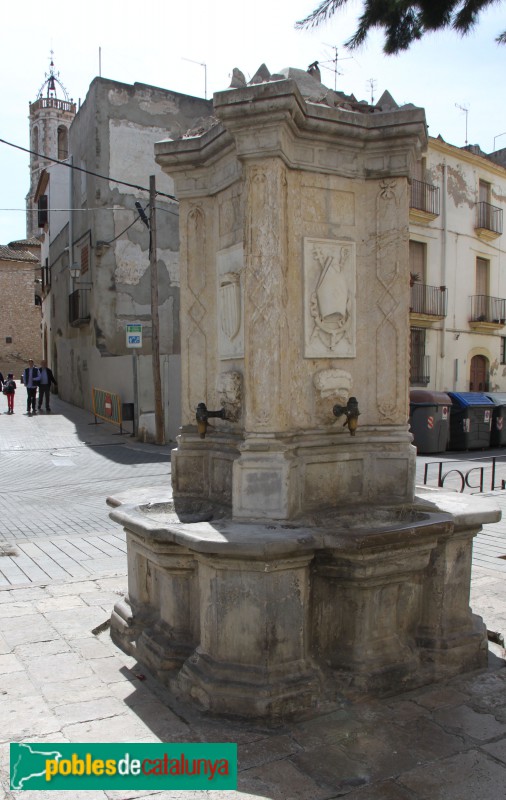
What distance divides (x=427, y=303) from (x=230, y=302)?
1868cm

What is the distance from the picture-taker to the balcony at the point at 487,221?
2356 cm

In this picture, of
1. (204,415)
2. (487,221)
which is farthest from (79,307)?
(204,415)

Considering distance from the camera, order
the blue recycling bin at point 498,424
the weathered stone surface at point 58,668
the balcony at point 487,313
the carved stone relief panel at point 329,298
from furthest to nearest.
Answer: the balcony at point 487,313 < the blue recycling bin at point 498,424 < the carved stone relief panel at point 329,298 < the weathered stone surface at point 58,668

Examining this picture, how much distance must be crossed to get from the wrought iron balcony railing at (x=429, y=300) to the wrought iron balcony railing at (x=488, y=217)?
332cm

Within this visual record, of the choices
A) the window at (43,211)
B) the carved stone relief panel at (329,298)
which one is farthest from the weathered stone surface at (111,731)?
the window at (43,211)

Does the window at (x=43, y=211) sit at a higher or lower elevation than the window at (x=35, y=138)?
lower

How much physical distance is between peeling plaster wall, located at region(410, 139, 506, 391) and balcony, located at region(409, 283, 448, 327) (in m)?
0.28

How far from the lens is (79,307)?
21281mm

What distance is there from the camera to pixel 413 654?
12.7ft

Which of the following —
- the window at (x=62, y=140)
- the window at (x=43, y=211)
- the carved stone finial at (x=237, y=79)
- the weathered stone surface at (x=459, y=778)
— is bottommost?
the weathered stone surface at (x=459, y=778)

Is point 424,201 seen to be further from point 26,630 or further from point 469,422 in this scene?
point 26,630

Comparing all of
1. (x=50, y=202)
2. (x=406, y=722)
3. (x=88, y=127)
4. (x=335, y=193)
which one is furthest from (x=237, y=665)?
(x=50, y=202)

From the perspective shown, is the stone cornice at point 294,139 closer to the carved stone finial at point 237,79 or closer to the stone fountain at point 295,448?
the stone fountain at point 295,448

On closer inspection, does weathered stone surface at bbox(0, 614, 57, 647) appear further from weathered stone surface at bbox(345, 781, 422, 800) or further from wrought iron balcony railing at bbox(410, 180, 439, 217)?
wrought iron balcony railing at bbox(410, 180, 439, 217)
